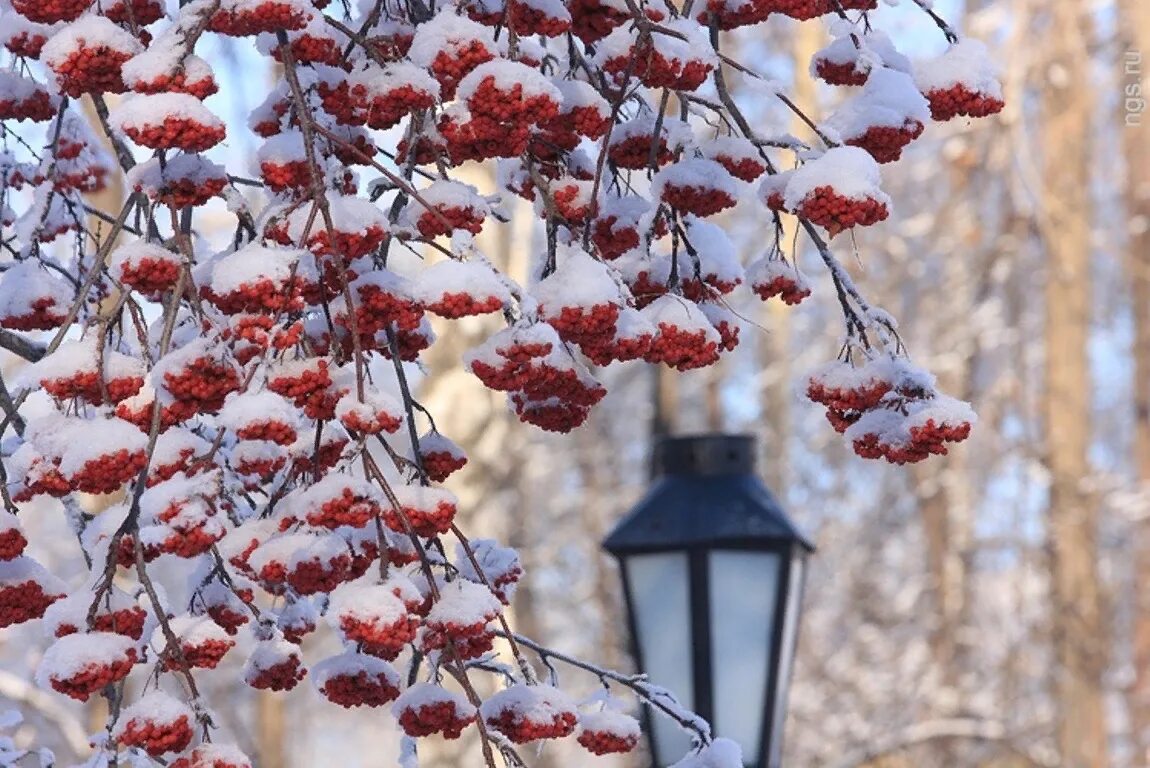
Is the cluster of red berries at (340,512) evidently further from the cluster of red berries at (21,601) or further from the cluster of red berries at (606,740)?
the cluster of red berries at (606,740)

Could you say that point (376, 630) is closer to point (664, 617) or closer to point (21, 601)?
point (21, 601)

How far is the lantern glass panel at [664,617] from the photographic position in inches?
172

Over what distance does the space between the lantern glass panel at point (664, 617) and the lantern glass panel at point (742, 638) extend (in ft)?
0.25

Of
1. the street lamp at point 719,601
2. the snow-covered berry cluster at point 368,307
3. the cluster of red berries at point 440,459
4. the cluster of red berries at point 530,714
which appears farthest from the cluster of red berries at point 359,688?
the street lamp at point 719,601

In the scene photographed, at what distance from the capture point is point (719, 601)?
4391 mm

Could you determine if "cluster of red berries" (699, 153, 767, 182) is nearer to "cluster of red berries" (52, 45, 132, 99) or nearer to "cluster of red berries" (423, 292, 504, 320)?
"cluster of red berries" (423, 292, 504, 320)

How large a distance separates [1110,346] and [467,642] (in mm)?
21847

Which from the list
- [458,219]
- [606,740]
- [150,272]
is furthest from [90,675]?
[606,740]

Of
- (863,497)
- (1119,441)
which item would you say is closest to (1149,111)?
(863,497)

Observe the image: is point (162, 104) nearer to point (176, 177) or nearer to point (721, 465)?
point (176, 177)

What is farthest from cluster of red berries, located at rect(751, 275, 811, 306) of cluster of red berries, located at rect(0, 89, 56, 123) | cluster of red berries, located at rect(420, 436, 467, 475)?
cluster of red berries, located at rect(0, 89, 56, 123)

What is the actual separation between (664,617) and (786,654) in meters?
0.33

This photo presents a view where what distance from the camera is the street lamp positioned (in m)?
4.32

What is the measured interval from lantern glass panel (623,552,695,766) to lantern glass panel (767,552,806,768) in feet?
0.77
